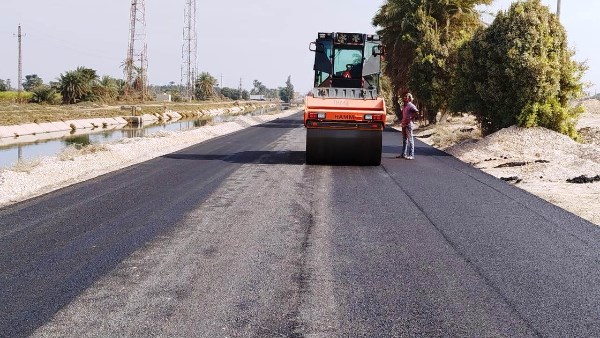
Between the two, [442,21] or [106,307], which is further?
[442,21]

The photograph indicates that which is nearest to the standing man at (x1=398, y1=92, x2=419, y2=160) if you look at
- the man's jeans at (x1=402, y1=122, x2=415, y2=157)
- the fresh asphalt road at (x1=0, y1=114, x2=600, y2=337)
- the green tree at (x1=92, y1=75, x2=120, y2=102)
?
the man's jeans at (x1=402, y1=122, x2=415, y2=157)

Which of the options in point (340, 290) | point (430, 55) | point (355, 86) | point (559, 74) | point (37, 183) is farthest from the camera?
point (430, 55)

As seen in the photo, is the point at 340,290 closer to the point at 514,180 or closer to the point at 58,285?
the point at 58,285

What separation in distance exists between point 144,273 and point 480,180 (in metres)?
9.37

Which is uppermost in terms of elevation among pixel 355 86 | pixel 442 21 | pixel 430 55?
pixel 442 21

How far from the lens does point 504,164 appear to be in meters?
17.2

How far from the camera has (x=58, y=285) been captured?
588 cm

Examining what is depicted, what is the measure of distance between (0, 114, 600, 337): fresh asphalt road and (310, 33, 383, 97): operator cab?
6381mm

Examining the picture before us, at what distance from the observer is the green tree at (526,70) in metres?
20.3

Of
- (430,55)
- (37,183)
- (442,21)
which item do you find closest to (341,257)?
(37,183)

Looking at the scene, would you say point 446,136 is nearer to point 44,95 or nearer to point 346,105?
point 346,105

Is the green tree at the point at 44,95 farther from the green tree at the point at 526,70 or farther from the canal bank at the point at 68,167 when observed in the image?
the green tree at the point at 526,70

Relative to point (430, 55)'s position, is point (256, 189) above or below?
below

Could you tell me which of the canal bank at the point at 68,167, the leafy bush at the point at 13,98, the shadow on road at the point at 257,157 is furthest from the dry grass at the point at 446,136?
the leafy bush at the point at 13,98
